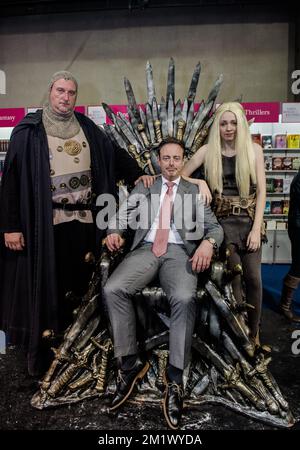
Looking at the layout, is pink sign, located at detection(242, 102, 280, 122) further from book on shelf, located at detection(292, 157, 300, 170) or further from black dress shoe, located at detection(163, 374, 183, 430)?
black dress shoe, located at detection(163, 374, 183, 430)

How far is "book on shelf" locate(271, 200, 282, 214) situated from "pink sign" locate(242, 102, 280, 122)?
1323mm

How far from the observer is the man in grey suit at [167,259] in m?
2.09

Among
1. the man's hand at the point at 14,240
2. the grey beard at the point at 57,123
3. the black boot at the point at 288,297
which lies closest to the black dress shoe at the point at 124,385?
the man's hand at the point at 14,240

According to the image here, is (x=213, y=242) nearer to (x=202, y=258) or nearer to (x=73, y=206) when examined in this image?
(x=202, y=258)

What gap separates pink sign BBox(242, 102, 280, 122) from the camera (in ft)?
18.3

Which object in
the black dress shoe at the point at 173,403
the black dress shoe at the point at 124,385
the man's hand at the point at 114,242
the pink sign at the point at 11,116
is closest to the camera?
the black dress shoe at the point at 173,403

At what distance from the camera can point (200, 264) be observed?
7.38 feet

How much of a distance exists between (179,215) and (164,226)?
0.39 feet

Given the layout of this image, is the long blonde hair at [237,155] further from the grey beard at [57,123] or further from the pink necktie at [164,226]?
the grey beard at [57,123]

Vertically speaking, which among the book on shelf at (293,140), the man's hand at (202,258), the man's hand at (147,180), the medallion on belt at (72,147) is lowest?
the man's hand at (202,258)

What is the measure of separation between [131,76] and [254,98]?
2.31 m

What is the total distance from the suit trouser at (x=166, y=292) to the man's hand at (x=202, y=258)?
0.19ft

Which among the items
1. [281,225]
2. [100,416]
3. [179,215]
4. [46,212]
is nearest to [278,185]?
[281,225]
